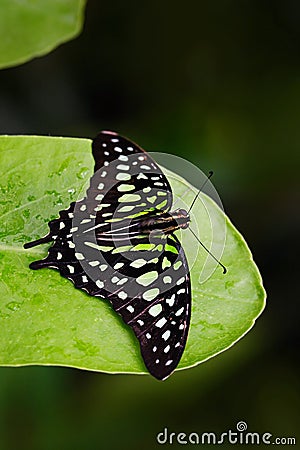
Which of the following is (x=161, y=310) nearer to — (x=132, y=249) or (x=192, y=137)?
(x=132, y=249)

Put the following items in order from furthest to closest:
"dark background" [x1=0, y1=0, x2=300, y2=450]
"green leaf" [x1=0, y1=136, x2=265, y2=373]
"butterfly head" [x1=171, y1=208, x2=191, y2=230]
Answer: "dark background" [x1=0, y1=0, x2=300, y2=450] → "butterfly head" [x1=171, y1=208, x2=191, y2=230] → "green leaf" [x1=0, y1=136, x2=265, y2=373]

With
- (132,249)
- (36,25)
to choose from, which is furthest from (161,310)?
(36,25)

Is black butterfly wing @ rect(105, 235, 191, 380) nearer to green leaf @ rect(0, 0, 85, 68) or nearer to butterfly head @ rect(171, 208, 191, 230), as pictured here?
butterfly head @ rect(171, 208, 191, 230)

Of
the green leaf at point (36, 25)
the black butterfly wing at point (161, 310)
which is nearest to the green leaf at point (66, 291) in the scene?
the black butterfly wing at point (161, 310)

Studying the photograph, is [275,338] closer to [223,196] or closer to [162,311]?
[223,196]

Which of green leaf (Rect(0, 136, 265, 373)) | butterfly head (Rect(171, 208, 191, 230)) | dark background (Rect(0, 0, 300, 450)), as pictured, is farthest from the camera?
dark background (Rect(0, 0, 300, 450))

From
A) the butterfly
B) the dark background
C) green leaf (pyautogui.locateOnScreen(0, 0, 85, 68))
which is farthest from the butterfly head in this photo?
the dark background

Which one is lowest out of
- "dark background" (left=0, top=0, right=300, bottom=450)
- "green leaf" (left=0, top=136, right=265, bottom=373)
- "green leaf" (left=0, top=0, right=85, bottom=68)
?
"dark background" (left=0, top=0, right=300, bottom=450)
